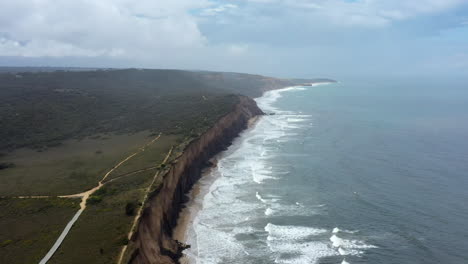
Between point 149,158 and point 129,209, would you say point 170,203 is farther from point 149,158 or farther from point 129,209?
point 149,158

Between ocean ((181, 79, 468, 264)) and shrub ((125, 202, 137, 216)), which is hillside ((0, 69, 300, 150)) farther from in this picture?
shrub ((125, 202, 137, 216))

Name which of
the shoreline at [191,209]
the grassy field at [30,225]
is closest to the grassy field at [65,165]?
the grassy field at [30,225]

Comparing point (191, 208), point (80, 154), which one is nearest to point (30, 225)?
point (191, 208)

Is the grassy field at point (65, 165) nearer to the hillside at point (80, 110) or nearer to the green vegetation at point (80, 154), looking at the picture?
the green vegetation at point (80, 154)

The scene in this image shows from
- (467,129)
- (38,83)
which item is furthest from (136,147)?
(38,83)

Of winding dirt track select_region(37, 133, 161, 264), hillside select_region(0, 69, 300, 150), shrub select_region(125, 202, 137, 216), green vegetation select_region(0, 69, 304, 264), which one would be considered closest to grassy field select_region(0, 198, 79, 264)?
green vegetation select_region(0, 69, 304, 264)

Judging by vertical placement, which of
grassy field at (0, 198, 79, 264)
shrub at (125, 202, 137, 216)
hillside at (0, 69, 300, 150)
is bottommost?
grassy field at (0, 198, 79, 264)
